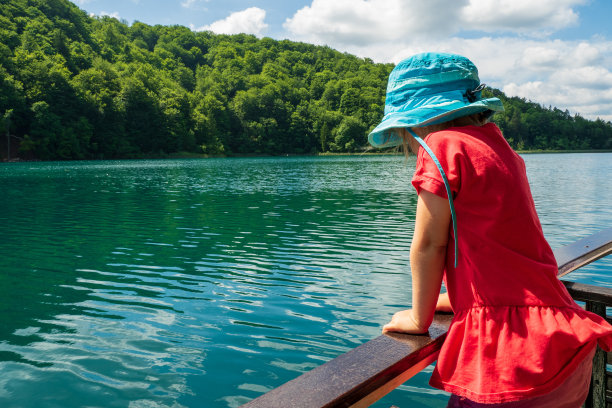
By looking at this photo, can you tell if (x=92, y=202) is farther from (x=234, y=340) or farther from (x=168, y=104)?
(x=168, y=104)

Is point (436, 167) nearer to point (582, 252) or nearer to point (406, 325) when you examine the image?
point (406, 325)

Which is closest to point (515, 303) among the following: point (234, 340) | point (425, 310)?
point (425, 310)

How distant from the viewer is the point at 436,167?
1.42 m

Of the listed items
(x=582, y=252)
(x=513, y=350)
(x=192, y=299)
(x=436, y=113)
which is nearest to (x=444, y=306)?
(x=513, y=350)

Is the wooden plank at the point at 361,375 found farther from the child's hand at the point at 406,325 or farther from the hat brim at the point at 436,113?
the hat brim at the point at 436,113

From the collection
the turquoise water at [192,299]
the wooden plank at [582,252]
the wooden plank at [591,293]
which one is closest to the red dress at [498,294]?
the wooden plank at [591,293]

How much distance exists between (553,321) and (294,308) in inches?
228

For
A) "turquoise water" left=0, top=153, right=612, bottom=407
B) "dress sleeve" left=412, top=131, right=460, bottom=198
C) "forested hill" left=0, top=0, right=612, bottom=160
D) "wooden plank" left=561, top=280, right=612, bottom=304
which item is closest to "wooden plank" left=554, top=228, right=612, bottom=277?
"wooden plank" left=561, top=280, right=612, bottom=304

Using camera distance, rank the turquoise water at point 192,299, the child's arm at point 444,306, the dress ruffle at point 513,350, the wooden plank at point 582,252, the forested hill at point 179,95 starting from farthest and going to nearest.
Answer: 1. the forested hill at point 179,95
2. the turquoise water at point 192,299
3. the wooden plank at point 582,252
4. the child's arm at point 444,306
5. the dress ruffle at point 513,350

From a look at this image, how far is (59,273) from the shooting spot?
9.12 meters

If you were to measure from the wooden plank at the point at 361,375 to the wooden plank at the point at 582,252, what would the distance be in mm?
882

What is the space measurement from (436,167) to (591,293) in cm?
102

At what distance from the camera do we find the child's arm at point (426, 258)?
4.79ft

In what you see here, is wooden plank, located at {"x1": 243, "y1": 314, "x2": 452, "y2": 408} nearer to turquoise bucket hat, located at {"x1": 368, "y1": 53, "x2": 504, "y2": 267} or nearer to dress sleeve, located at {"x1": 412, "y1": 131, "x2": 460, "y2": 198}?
dress sleeve, located at {"x1": 412, "y1": 131, "x2": 460, "y2": 198}
